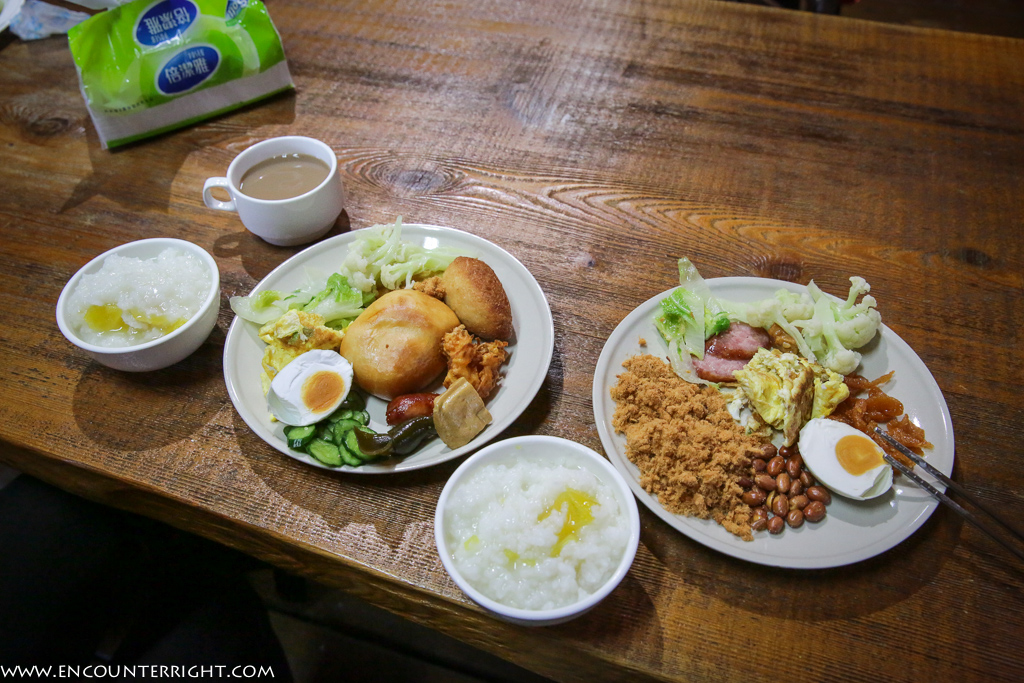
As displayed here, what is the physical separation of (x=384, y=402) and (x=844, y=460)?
1186 mm

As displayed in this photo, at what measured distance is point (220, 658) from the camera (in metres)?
1.88

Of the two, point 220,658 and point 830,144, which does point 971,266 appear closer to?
point 830,144

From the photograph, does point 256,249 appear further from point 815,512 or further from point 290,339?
point 815,512

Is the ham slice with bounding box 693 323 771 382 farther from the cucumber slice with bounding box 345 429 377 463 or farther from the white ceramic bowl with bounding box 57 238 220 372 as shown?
the white ceramic bowl with bounding box 57 238 220 372

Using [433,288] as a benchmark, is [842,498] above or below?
below

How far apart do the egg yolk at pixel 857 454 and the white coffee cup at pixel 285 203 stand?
1.69 m

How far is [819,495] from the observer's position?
151cm

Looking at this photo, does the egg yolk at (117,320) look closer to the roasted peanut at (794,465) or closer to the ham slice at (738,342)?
the ham slice at (738,342)

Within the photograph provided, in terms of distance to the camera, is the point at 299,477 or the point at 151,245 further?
the point at 151,245

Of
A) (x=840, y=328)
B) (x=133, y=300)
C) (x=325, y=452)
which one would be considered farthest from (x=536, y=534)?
(x=133, y=300)

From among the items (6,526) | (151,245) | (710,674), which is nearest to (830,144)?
(710,674)

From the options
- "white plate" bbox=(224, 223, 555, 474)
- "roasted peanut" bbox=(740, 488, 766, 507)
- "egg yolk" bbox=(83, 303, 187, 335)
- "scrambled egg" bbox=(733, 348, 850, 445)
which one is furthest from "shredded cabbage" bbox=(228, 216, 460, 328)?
"roasted peanut" bbox=(740, 488, 766, 507)

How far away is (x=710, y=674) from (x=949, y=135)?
7.61ft

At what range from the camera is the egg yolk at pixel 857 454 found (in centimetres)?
152
